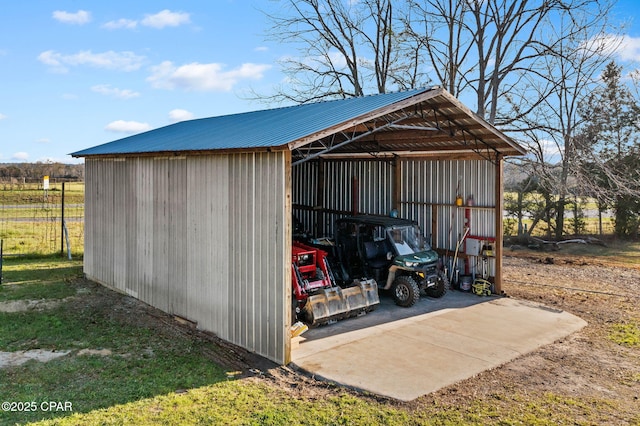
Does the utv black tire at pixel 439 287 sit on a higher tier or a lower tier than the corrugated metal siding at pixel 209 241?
lower

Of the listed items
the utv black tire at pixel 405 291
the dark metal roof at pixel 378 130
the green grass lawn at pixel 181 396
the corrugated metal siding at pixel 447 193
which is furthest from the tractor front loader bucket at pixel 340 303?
the corrugated metal siding at pixel 447 193

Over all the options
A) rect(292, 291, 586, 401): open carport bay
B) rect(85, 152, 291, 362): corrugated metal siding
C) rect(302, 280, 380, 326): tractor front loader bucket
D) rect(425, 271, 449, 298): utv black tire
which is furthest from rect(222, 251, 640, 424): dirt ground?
rect(425, 271, 449, 298): utv black tire

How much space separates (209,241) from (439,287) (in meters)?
4.73

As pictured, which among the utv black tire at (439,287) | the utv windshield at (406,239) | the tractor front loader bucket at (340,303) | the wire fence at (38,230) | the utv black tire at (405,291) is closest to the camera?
the tractor front loader bucket at (340,303)

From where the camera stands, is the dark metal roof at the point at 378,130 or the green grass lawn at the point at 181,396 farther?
the dark metal roof at the point at 378,130

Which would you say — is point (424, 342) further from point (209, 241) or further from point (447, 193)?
point (447, 193)

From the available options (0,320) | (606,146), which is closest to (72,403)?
(0,320)

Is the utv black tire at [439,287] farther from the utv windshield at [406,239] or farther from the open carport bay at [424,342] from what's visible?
the utv windshield at [406,239]

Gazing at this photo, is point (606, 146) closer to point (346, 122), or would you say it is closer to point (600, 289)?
point (600, 289)

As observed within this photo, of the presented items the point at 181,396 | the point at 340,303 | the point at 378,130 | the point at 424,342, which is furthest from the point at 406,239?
the point at 181,396

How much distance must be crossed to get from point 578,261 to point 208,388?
1321 centimetres

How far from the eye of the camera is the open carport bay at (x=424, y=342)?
578 centimetres

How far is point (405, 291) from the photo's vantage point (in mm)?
8961

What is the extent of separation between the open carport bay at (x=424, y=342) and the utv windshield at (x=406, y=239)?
104 centimetres
